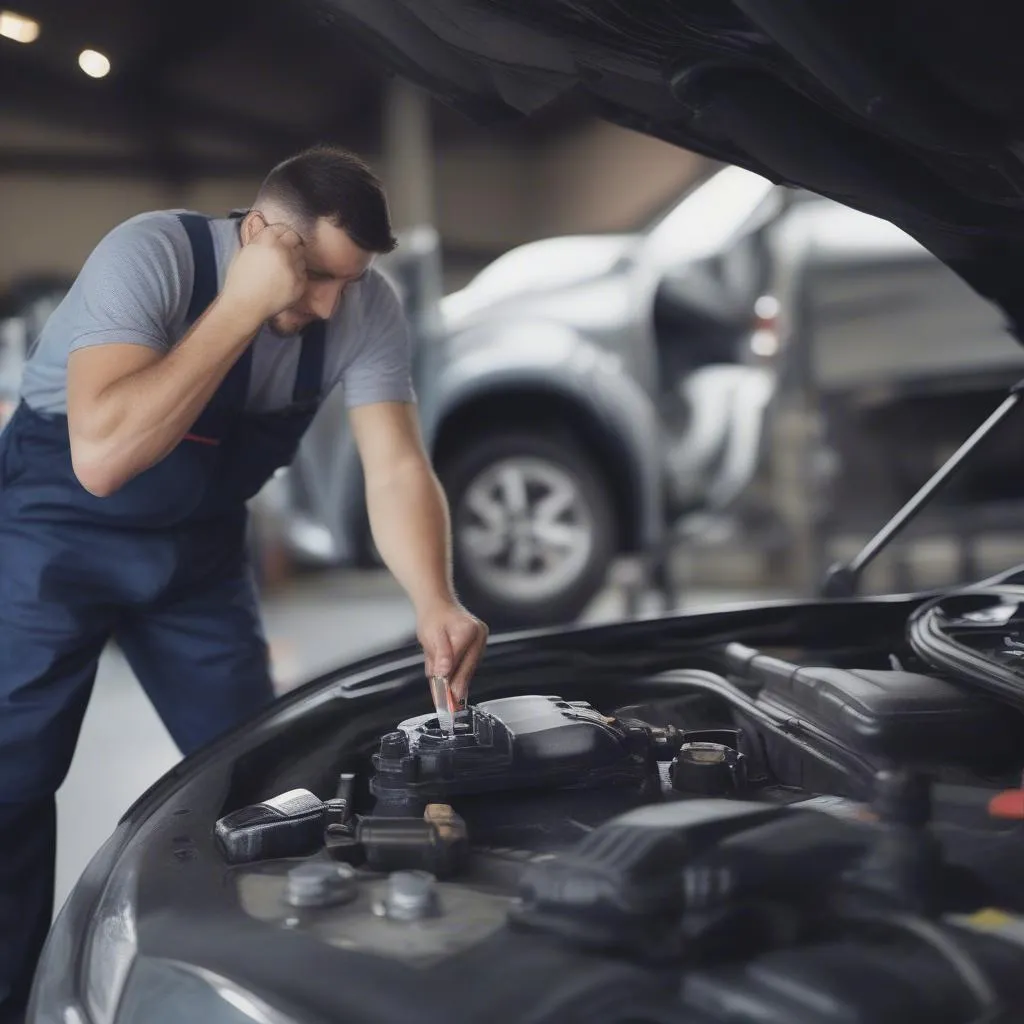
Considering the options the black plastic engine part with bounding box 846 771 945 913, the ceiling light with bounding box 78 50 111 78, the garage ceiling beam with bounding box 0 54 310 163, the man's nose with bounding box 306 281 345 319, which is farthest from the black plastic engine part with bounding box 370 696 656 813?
the garage ceiling beam with bounding box 0 54 310 163

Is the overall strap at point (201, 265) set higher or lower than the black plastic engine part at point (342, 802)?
higher

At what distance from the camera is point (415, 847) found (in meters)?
0.82

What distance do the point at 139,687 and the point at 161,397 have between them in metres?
1.22

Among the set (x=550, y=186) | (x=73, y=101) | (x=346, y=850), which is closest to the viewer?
(x=346, y=850)

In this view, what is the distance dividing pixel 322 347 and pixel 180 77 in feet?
14.3

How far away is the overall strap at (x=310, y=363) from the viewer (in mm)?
1356

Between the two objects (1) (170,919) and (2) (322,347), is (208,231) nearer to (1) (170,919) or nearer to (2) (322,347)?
(2) (322,347)

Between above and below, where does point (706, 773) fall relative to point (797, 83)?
below

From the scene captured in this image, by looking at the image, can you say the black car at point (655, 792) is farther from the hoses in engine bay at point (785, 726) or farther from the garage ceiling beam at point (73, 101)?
the garage ceiling beam at point (73, 101)

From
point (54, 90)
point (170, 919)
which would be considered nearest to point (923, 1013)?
point (170, 919)

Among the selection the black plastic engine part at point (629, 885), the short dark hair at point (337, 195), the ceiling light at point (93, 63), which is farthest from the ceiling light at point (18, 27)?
the black plastic engine part at point (629, 885)

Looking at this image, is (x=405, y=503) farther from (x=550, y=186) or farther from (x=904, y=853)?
(x=550, y=186)

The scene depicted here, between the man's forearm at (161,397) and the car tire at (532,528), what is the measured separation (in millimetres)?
2345

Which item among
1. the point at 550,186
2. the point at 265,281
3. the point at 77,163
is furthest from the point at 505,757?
the point at 550,186
